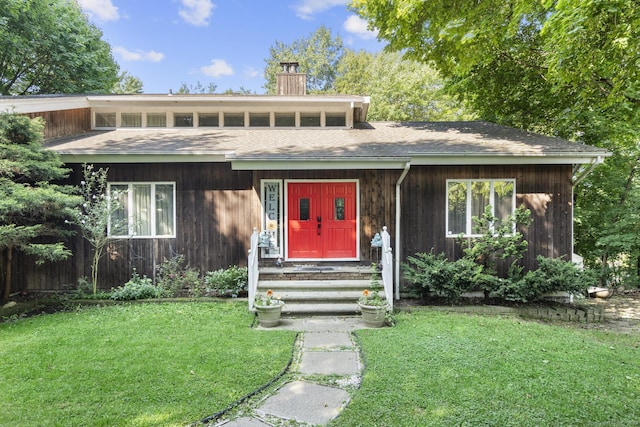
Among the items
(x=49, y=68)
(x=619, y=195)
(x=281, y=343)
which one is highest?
(x=49, y=68)

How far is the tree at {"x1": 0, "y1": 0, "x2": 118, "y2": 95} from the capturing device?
52.5 ft

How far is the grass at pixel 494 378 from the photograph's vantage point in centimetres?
328

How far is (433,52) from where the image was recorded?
10188 mm

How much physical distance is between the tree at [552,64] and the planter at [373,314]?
490 cm

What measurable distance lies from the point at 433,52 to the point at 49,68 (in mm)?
19140

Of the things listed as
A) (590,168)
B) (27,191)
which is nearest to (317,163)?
Result: (27,191)

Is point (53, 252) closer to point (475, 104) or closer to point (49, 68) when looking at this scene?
point (475, 104)

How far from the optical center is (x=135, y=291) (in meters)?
7.62

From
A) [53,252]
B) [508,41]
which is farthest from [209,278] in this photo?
[508,41]

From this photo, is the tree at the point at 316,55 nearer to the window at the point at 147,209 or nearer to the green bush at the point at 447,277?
the window at the point at 147,209

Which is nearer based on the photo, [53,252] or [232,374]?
[232,374]

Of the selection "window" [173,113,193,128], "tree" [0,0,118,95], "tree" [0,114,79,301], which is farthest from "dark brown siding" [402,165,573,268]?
"tree" [0,0,118,95]

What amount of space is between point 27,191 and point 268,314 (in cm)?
493

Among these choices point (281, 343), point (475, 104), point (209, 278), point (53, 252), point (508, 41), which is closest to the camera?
point (281, 343)
